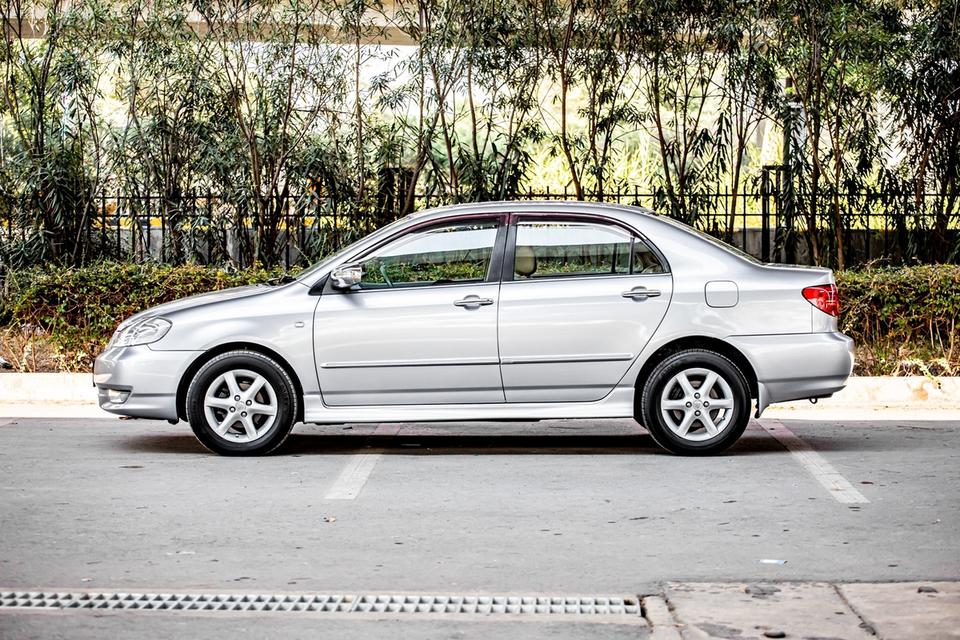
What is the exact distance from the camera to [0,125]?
17.1 meters

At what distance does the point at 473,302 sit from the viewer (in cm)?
913

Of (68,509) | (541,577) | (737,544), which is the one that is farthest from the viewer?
(68,509)

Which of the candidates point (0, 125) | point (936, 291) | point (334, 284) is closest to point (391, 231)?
point (334, 284)

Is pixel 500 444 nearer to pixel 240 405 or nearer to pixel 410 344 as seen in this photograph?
pixel 410 344

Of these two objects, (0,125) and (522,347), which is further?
(0,125)

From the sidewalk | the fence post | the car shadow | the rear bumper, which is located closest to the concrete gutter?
the car shadow

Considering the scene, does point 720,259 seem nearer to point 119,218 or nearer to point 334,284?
point 334,284

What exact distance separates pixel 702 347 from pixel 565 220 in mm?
1198

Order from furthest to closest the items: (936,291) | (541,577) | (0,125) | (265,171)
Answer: (0,125) < (265,171) < (936,291) < (541,577)

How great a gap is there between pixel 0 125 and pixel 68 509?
34.7ft

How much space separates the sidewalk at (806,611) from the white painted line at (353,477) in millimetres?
2597

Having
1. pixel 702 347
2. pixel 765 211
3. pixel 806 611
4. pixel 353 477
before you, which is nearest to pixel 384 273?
pixel 353 477

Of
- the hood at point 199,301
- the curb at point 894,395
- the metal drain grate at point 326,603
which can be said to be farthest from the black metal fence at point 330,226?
the metal drain grate at point 326,603

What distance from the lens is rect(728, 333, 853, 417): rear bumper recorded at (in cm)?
916
